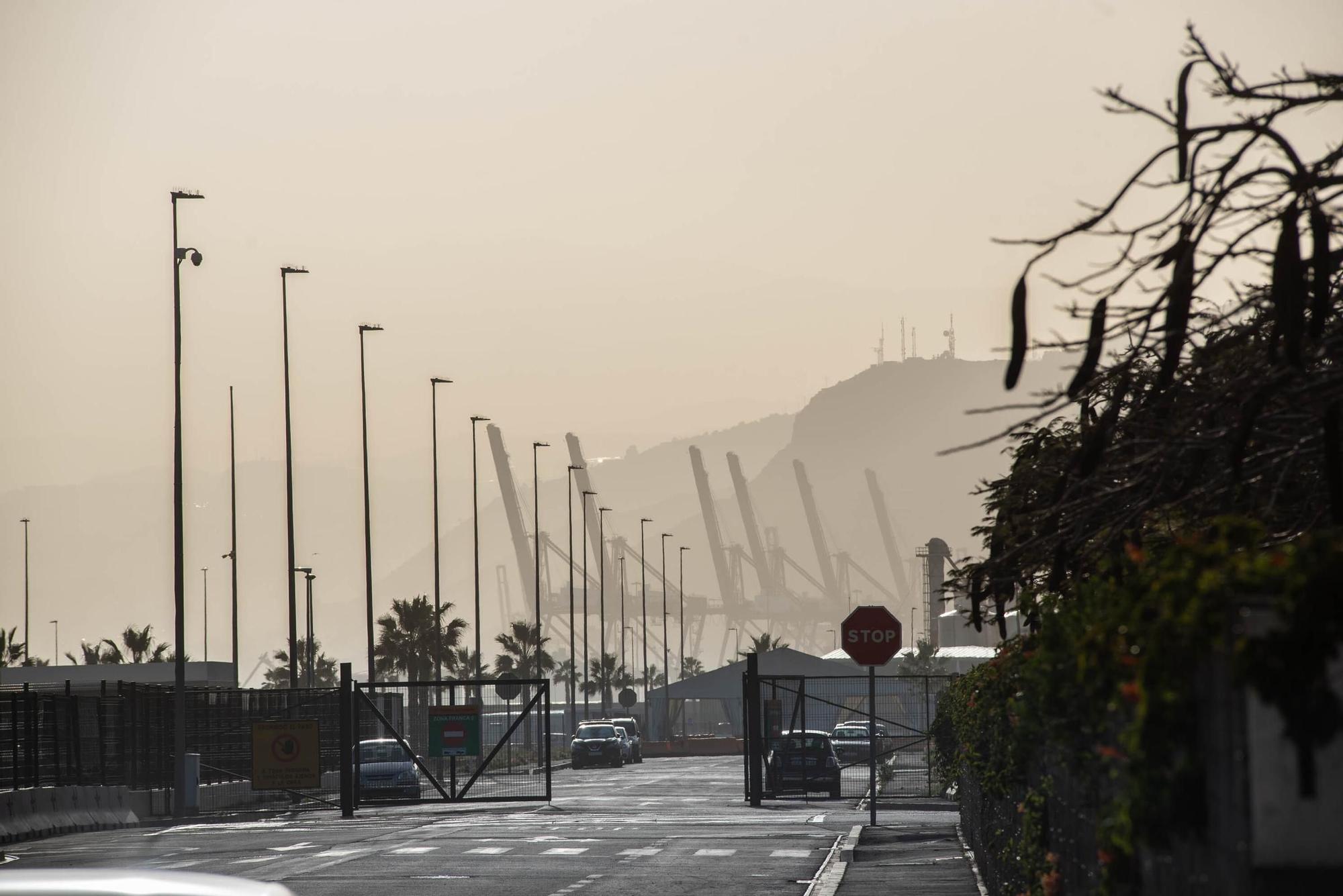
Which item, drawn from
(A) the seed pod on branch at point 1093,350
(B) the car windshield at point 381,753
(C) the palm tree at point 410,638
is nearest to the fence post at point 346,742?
(B) the car windshield at point 381,753

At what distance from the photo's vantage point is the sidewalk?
17406mm

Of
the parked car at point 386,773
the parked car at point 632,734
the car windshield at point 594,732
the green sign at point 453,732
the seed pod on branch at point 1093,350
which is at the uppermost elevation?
the seed pod on branch at point 1093,350

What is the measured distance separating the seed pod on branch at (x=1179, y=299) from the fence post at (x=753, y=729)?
2307cm

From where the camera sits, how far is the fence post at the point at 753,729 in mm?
32562

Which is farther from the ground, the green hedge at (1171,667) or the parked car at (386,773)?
the green hedge at (1171,667)

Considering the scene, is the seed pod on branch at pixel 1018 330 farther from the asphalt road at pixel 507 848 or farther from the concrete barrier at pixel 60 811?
the concrete barrier at pixel 60 811

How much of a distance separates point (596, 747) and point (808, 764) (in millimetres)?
30586

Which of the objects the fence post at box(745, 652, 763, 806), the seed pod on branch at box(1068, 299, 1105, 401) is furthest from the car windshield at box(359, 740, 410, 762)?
the seed pod on branch at box(1068, 299, 1105, 401)

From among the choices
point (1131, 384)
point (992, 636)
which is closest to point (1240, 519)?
point (1131, 384)

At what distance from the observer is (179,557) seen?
38.1 metres

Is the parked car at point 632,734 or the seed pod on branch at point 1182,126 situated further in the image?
the parked car at point 632,734

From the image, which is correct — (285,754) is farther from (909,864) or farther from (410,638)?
(410,638)

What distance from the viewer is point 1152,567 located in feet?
23.2

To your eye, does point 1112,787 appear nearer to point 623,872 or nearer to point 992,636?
point 623,872
